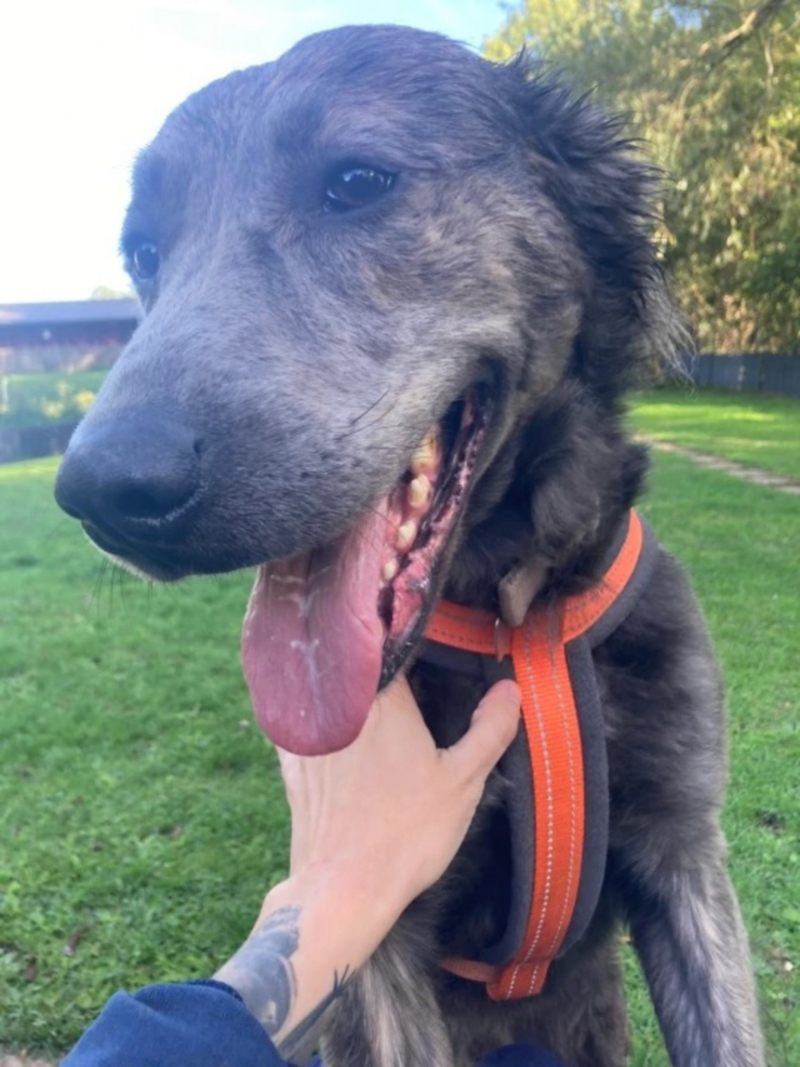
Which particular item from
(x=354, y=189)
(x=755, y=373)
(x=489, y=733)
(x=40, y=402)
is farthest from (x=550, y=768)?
(x=755, y=373)

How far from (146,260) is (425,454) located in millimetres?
934

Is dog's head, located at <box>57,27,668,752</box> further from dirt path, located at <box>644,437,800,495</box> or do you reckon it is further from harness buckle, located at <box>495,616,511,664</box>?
dirt path, located at <box>644,437,800,495</box>

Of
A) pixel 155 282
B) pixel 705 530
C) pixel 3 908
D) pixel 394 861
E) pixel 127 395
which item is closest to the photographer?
pixel 127 395

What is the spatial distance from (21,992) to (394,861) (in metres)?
1.72

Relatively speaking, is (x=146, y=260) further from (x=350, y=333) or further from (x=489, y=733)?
(x=489, y=733)

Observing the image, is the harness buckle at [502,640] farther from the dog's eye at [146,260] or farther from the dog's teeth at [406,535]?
the dog's eye at [146,260]

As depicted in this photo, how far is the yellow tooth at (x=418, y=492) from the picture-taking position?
1.91 meters

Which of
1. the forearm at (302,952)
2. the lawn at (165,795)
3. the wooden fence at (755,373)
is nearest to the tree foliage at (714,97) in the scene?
the wooden fence at (755,373)

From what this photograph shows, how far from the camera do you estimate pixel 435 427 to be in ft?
6.46

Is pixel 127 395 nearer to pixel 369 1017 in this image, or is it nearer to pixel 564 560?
pixel 564 560

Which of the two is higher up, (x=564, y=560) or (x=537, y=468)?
(x=537, y=468)

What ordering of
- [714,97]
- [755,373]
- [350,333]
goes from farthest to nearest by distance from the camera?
[755,373]
[714,97]
[350,333]

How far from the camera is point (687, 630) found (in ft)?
7.22

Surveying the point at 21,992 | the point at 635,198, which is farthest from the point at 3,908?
the point at 635,198
